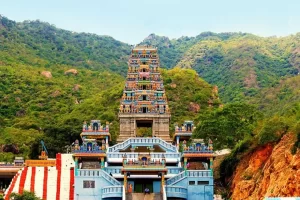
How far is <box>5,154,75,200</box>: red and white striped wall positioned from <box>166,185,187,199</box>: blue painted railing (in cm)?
528

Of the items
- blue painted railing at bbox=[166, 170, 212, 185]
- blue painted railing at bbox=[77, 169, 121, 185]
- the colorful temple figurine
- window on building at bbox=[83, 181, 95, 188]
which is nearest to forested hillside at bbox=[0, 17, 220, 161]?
the colorful temple figurine

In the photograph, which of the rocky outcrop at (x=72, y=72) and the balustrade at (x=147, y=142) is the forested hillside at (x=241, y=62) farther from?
the balustrade at (x=147, y=142)

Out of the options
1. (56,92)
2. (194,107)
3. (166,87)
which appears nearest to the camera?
(194,107)

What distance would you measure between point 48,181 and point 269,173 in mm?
12596

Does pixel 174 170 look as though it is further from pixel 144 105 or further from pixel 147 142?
pixel 144 105

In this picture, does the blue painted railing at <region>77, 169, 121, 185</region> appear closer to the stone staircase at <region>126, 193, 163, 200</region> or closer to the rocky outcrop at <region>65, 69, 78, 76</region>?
the stone staircase at <region>126, 193, 163, 200</region>

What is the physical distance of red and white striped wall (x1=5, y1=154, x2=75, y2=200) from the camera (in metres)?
34.8

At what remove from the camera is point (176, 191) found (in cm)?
3288

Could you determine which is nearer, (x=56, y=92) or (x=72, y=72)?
(x=56, y=92)

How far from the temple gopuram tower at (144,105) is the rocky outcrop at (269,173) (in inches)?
333

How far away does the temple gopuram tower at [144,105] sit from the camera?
42.0 m

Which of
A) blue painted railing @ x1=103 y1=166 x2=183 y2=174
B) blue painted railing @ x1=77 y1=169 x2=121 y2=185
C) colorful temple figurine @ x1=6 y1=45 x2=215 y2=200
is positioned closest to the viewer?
colorful temple figurine @ x1=6 y1=45 x2=215 y2=200

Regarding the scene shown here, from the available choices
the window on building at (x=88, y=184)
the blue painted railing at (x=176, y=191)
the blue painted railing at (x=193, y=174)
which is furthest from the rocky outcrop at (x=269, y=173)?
the window on building at (x=88, y=184)

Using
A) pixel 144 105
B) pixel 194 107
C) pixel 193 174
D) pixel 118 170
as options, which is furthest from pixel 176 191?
pixel 194 107
